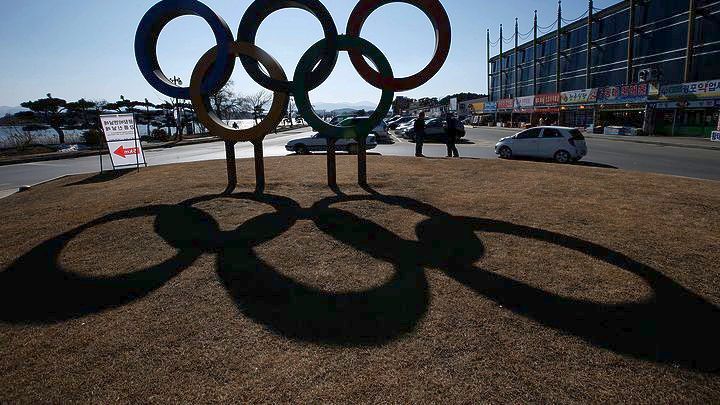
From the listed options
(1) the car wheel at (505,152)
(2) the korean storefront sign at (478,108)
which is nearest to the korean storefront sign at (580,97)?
(2) the korean storefront sign at (478,108)

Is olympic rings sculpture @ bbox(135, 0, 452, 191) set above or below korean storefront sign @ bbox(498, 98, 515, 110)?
below

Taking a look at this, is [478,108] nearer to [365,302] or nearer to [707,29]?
[707,29]

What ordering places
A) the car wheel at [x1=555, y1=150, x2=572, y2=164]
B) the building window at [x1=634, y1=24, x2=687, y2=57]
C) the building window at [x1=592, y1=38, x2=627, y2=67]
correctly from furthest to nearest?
the building window at [x1=592, y1=38, x2=627, y2=67]
the building window at [x1=634, y1=24, x2=687, y2=57]
the car wheel at [x1=555, y1=150, x2=572, y2=164]

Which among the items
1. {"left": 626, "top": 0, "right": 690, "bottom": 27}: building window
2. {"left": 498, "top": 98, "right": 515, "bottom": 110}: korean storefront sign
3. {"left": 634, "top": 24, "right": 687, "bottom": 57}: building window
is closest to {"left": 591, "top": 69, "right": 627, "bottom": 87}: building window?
{"left": 634, "top": 24, "right": 687, "bottom": 57}: building window

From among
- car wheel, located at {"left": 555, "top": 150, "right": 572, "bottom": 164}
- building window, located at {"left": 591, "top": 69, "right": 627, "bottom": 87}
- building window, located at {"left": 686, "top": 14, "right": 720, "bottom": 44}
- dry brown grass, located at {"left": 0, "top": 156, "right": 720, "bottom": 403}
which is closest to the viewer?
dry brown grass, located at {"left": 0, "top": 156, "right": 720, "bottom": 403}

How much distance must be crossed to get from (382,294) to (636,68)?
4380cm

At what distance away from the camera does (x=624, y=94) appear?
35.9 m

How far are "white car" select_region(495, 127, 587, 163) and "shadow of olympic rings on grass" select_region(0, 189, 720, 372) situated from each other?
1141 cm

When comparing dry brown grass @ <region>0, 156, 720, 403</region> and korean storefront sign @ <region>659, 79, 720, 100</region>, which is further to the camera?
korean storefront sign @ <region>659, 79, 720, 100</region>

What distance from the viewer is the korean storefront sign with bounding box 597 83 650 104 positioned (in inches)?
1344

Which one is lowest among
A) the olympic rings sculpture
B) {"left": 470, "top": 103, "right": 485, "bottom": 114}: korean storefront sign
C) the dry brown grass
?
the dry brown grass

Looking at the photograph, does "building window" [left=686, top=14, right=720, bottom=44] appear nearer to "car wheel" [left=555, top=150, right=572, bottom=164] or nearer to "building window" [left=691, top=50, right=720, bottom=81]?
"building window" [left=691, top=50, right=720, bottom=81]

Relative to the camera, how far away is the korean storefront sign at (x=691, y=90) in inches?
1123

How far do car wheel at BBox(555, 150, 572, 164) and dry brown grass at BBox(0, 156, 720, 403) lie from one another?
27.5 feet
